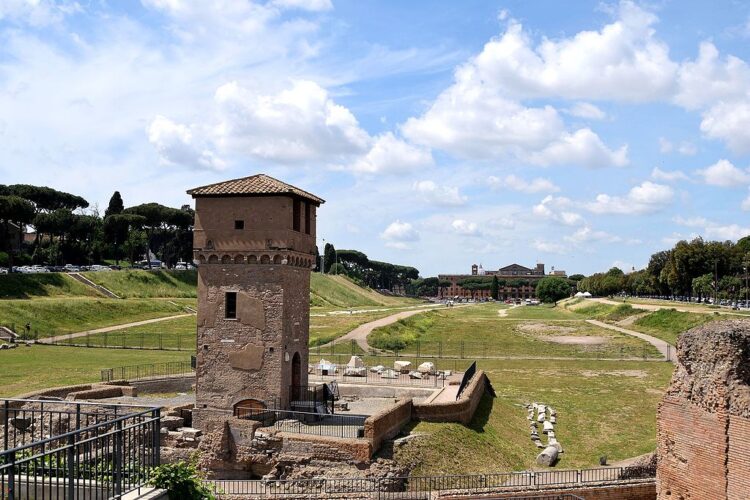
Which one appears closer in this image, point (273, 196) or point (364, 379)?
point (273, 196)

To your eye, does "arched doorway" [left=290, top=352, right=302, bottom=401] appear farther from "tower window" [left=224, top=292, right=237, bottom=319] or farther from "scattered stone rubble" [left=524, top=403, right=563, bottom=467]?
"scattered stone rubble" [left=524, top=403, right=563, bottom=467]

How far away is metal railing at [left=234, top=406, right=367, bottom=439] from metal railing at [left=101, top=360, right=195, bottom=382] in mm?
13400

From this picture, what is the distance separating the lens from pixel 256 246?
962 inches

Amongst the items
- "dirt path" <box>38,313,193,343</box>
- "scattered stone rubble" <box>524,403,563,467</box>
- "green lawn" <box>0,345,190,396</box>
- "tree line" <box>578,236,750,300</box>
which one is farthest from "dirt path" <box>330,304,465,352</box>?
"tree line" <box>578,236,750,300</box>

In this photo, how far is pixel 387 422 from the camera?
21734 millimetres

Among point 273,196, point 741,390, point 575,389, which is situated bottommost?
point 575,389

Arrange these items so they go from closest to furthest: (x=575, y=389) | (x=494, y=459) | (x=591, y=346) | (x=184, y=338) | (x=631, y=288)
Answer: (x=494, y=459)
(x=575, y=389)
(x=184, y=338)
(x=591, y=346)
(x=631, y=288)

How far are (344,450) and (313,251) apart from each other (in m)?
9.25

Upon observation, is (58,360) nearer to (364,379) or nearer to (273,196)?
(364,379)

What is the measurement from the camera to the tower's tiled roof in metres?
24.4

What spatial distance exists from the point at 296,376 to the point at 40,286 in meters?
51.7

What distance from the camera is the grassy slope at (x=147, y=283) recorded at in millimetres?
77219

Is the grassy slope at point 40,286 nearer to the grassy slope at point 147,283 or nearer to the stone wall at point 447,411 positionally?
the grassy slope at point 147,283

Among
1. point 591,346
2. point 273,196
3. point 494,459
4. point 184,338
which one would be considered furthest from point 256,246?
point 591,346
